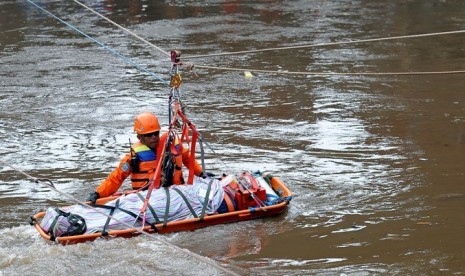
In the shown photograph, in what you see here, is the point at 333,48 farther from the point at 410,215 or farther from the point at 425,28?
the point at 410,215

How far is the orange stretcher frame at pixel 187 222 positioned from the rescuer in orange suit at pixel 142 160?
5.0 inches

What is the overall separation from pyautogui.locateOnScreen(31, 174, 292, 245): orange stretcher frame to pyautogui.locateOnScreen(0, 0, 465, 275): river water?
73 mm

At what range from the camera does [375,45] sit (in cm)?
1677

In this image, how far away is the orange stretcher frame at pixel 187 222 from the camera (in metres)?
7.38

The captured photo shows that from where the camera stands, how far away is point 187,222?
774cm

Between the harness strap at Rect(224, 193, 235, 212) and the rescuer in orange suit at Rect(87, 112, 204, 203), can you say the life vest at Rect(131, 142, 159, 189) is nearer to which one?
the rescuer in orange suit at Rect(87, 112, 204, 203)

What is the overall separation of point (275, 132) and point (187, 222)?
368 cm

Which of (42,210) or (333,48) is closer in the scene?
(42,210)

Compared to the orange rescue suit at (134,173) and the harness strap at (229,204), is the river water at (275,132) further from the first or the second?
the orange rescue suit at (134,173)

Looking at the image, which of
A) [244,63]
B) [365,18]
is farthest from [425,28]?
[244,63]

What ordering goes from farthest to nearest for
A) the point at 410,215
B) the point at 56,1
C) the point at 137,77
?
the point at 56,1
the point at 137,77
the point at 410,215

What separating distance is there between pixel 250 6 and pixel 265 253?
16.3m

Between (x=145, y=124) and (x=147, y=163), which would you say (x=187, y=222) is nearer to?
(x=147, y=163)

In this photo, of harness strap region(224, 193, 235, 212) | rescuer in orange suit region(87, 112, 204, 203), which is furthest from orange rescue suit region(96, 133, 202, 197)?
harness strap region(224, 193, 235, 212)
